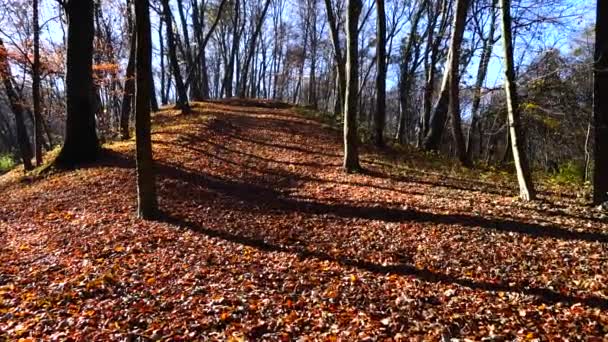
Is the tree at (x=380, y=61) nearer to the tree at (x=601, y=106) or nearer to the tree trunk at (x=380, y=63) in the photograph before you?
the tree trunk at (x=380, y=63)

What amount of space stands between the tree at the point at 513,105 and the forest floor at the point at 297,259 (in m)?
0.37

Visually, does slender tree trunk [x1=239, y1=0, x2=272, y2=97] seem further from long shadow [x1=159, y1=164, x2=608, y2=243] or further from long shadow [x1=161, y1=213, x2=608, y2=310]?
long shadow [x1=161, y1=213, x2=608, y2=310]

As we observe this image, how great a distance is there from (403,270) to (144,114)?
4812 millimetres

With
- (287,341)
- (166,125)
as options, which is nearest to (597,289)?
(287,341)

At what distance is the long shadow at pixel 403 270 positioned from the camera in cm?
469

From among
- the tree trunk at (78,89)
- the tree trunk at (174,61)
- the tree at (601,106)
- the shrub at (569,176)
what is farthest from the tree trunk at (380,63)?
the tree trunk at (174,61)

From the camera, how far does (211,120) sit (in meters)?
17.9

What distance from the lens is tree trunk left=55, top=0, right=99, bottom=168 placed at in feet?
35.7

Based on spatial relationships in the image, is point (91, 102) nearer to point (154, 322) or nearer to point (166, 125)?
point (166, 125)

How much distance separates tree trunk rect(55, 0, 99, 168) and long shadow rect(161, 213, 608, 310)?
4808mm

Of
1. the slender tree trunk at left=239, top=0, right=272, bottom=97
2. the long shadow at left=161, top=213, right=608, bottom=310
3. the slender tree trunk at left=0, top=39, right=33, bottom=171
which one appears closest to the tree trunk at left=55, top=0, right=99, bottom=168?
the slender tree trunk at left=0, top=39, right=33, bottom=171

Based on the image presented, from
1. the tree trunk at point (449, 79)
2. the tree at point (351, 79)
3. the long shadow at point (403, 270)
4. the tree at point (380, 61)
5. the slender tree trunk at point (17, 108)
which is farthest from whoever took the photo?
the tree at point (380, 61)

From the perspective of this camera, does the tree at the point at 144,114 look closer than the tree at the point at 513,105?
Yes

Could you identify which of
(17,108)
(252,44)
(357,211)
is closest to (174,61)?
(17,108)
